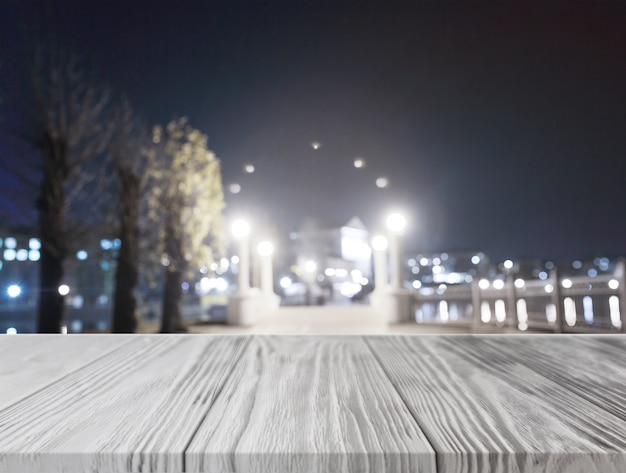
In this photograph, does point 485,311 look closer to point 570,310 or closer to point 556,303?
point 570,310

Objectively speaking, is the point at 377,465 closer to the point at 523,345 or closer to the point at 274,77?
the point at 523,345

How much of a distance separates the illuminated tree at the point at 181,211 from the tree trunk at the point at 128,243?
0.77ft

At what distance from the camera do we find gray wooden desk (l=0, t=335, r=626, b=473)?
571 mm

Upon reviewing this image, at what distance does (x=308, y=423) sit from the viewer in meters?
0.64

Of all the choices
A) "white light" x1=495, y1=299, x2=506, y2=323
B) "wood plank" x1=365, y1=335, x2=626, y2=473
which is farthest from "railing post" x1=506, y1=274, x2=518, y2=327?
"wood plank" x1=365, y1=335, x2=626, y2=473

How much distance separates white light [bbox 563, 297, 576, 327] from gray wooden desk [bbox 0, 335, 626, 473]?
5807 mm

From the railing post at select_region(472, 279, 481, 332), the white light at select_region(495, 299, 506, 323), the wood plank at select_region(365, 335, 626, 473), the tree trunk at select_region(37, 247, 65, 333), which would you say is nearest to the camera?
the wood plank at select_region(365, 335, 626, 473)

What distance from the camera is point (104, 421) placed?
66 centimetres

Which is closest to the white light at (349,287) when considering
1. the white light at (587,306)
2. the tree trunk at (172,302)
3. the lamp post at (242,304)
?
the lamp post at (242,304)

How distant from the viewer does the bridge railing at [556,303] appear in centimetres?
533

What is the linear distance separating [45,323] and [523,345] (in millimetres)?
2666

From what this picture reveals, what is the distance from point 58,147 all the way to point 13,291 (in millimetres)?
1091

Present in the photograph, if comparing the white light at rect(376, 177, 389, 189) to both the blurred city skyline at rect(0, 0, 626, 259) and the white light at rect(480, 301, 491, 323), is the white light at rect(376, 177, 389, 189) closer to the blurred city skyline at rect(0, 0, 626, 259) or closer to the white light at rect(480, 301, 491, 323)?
the blurred city skyline at rect(0, 0, 626, 259)

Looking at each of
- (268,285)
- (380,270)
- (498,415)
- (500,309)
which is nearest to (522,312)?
(500,309)
